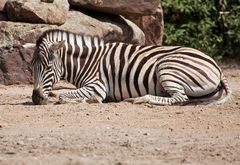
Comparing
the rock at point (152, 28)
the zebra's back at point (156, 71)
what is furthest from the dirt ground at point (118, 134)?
the rock at point (152, 28)

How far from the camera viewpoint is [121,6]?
1495cm

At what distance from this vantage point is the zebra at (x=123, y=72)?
10.7m

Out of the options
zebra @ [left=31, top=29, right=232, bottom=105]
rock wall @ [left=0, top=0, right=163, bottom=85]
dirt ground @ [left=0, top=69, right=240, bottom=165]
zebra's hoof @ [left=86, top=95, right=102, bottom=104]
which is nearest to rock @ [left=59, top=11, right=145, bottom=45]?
rock wall @ [left=0, top=0, right=163, bottom=85]

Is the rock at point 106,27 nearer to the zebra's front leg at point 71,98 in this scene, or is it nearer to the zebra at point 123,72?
the zebra at point 123,72

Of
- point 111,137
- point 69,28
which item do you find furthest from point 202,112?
point 69,28

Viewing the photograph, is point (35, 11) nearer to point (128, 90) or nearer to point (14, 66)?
point (14, 66)

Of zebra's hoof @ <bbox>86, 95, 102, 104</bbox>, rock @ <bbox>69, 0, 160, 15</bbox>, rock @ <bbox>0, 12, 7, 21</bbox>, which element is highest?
rock @ <bbox>69, 0, 160, 15</bbox>

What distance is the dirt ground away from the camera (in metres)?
7.06

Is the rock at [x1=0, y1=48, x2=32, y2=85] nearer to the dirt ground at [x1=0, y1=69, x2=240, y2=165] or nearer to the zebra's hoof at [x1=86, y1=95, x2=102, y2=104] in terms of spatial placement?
the dirt ground at [x1=0, y1=69, x2=240, y2=165]

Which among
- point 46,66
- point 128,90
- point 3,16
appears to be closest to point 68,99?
point 46,66

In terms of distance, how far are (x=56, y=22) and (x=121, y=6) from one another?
4.94 feet

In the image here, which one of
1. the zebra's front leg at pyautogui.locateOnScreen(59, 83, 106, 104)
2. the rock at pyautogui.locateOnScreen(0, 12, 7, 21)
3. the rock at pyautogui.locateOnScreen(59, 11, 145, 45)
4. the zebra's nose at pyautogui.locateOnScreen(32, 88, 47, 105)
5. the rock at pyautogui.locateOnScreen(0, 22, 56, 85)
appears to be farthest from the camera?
the rock at pyautogui.locateOnScreen(59, 11, 145, 45)

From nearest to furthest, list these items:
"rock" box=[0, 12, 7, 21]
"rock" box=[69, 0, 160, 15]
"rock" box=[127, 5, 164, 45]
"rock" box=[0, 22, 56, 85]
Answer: "rock" box=[0, 22, 56, 85]
"rock" box=[0, 12, 7, 21]
"rock" box=[69, 0, 160, 15]
"rock" box=[127, 5, 164, 45]

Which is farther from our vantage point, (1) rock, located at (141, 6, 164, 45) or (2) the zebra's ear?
(1) rock, located at (141, 6, 164, 45)
